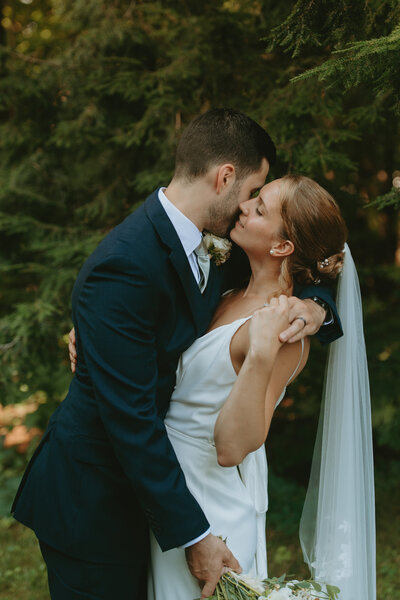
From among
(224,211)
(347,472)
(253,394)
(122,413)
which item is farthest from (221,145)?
(347,472)

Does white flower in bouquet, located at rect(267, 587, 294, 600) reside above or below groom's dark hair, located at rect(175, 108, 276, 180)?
below

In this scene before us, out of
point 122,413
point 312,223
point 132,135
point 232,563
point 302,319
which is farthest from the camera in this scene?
point 132,135

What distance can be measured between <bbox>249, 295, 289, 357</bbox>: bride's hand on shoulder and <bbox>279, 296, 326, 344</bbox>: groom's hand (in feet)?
0.12

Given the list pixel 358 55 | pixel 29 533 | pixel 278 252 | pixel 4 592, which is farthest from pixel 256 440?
pixel 29 533

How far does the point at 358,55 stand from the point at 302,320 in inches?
40.7

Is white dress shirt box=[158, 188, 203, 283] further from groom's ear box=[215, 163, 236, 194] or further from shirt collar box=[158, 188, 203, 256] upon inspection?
groom's ear box=[215, 163, 236, 194]

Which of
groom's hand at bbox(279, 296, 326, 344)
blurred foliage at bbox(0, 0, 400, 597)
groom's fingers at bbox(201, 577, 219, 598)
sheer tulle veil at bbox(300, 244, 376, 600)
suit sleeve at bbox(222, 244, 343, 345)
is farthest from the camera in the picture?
blurred foliage at bbox(0, 0, 400, 597)

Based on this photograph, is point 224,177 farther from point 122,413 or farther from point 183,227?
point 122,413

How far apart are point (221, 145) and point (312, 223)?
0.54 m

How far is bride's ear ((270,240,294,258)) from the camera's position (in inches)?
95.9

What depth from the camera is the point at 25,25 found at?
18.3 feet

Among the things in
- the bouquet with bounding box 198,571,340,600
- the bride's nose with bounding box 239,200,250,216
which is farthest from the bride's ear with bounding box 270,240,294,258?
the bouquet with bounding box 198,571,340,600

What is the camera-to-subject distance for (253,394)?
6.56ft

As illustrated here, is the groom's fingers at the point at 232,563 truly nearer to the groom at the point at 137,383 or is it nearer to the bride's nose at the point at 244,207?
the groom at the point at 137,383
